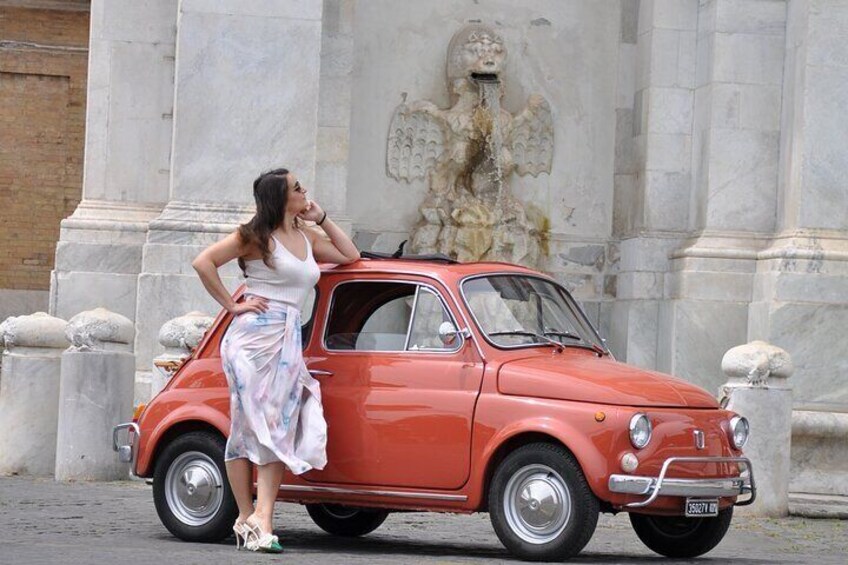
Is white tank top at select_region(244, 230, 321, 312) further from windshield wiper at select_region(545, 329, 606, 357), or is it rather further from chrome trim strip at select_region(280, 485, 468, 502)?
windshield wiper at select_region(545, 329, 606, 357)

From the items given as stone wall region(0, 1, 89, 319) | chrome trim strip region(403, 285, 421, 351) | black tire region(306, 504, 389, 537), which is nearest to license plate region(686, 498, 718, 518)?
chrome trim strip region(403, 285, 421, 351)

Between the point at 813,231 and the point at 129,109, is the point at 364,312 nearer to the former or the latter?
the point at 813,231

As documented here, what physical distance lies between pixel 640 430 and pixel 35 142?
17.9m

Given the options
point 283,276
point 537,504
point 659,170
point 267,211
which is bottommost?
point 537,504

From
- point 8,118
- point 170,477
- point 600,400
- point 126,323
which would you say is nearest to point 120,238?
point 126,323

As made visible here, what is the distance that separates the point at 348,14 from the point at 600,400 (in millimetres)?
8171

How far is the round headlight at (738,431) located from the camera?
9.74 metres

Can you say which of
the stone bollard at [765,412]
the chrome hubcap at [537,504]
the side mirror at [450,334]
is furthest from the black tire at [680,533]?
the stone bollard at [765,412]

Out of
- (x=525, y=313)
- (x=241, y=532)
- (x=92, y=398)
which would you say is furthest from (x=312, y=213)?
(x=92, y=398)

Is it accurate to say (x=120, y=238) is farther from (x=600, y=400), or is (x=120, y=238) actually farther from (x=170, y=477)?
(x=600, y=400)

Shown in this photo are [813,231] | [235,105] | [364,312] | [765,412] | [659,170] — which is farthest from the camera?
[659,170]

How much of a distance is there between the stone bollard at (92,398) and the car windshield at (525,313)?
440 centimetres

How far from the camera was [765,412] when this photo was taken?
13188mm

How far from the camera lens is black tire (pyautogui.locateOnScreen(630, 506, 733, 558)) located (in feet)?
32.6
